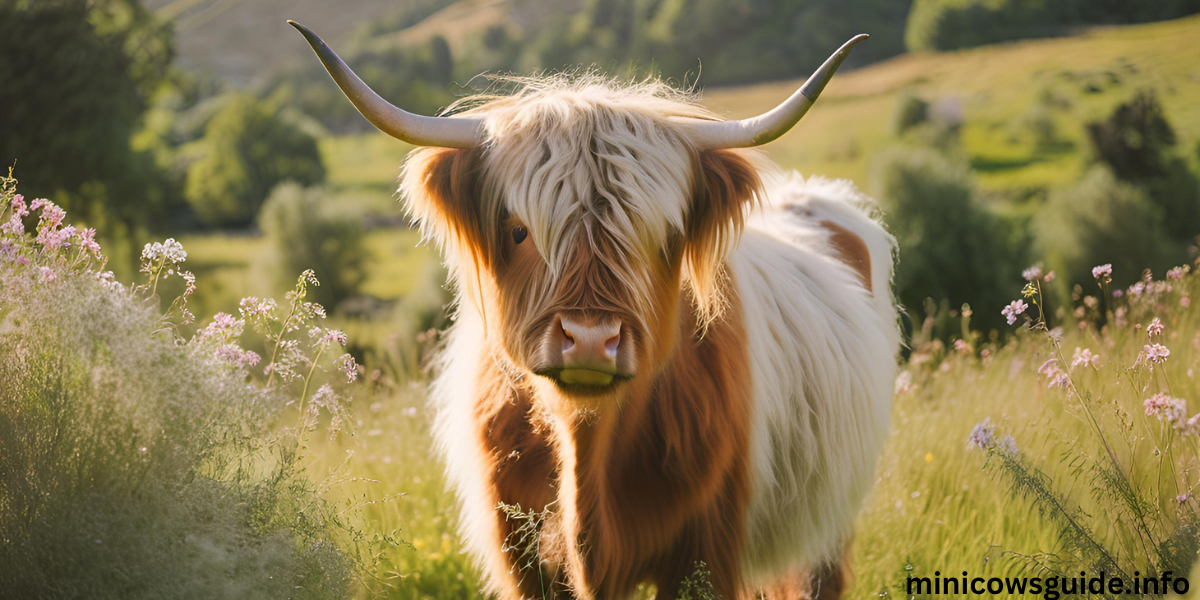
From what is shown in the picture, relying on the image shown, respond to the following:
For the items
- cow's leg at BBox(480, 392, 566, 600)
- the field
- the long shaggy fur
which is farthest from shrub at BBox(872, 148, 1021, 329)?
cow's leg at BBox(480, 392, 566, 600)

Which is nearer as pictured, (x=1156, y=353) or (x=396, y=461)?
(x=1156, y=353)

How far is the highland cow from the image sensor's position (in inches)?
89.5

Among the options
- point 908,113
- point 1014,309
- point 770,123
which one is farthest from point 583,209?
point 908,113

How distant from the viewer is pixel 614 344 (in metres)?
2.12

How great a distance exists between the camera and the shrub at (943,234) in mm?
33938

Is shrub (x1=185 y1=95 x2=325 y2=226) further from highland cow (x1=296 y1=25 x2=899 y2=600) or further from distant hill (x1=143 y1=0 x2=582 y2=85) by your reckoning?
highland cow (x1=296 y1=25 x2=899 y2=600)

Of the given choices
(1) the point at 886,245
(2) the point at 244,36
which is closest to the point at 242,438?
(1) the point at 886,245

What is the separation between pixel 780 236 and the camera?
4.00m

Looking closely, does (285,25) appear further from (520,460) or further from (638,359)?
(638,359)

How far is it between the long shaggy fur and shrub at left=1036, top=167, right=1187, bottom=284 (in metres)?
39.2

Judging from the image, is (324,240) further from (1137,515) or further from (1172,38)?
(1137,515)

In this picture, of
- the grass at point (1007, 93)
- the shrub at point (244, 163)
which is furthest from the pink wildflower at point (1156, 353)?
the shrub at point (244, 163)

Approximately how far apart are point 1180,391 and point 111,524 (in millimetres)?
4488

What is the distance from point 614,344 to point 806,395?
4.80 ft
